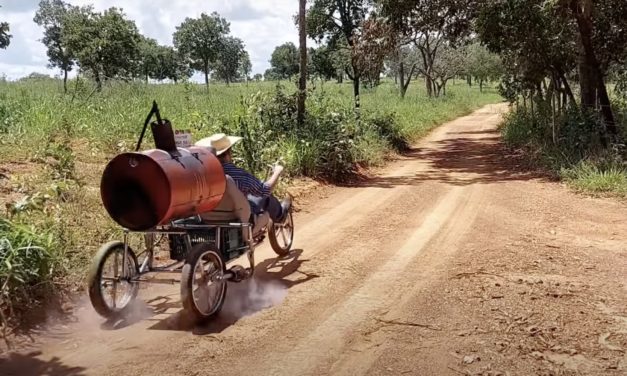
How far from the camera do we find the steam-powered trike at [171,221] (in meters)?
4.32

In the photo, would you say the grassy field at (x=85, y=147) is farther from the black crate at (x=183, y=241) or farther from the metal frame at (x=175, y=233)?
the black crate at (x=183, y=241)

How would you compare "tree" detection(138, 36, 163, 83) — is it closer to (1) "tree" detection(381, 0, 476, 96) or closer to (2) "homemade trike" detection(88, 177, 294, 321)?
(1) "tree" detection(381, 0, 476, 96)

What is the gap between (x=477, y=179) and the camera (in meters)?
12.7

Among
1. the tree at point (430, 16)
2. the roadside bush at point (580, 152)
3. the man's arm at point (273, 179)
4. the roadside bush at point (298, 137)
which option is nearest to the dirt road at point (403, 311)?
the man's arm at point (273, 179)

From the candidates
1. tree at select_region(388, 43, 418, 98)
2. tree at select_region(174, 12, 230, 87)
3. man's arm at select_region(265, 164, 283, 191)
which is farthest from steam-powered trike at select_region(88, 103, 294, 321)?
tree at select_region(174, 12, 230, 87)

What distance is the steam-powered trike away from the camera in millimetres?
4316

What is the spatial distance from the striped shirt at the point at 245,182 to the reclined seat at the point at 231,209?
0.14m

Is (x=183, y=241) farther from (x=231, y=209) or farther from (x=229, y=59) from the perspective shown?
(x=229, y=59)

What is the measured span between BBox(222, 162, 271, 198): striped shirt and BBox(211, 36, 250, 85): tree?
146ft

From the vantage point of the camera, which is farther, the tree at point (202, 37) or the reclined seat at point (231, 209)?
the tree at point (202, 37)

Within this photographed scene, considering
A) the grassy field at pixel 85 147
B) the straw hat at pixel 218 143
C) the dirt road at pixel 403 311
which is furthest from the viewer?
the straw hat at pixel 218 143

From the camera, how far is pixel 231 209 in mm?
5359

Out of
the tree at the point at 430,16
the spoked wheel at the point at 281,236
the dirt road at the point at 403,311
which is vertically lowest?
the dirt road at the point at 403,311

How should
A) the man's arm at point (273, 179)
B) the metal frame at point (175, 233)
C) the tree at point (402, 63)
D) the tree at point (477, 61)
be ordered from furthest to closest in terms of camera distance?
the tree at point (477, 61) → the tree at point (402, 63) → the man's arm at point (273, 179) → the metal frame at point (175, 233)
